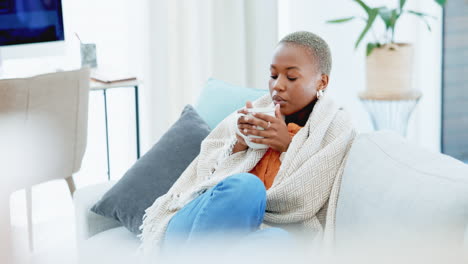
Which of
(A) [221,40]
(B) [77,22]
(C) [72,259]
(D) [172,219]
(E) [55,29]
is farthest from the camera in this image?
(A) [221,40]

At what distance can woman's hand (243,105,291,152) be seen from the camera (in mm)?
1685

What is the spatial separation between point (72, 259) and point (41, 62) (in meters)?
0.93

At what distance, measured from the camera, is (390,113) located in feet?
11.4

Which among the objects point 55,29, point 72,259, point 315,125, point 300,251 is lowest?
point 72,259

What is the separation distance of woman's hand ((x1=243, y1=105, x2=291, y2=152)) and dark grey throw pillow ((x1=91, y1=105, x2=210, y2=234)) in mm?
337

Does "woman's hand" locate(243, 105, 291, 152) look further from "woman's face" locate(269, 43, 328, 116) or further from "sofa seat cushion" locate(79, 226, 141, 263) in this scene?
"sofa seat cushion" locate(79, 226, 141, 263)

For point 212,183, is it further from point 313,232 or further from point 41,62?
point 41,62

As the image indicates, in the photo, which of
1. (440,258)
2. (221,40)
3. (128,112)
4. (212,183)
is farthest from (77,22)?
(440,258)

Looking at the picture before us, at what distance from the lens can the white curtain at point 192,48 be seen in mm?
3322

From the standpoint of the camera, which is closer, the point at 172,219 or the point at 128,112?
the point at 172,219

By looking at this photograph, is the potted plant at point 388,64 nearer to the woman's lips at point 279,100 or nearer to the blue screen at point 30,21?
the blue screen at point 30,21

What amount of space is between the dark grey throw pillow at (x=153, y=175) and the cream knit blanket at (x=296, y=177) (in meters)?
0.08

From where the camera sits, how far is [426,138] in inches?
158

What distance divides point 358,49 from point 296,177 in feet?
7.86
